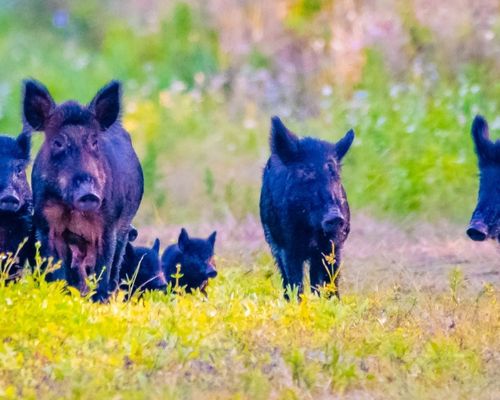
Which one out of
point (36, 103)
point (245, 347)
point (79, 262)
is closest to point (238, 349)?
point (245, 347)

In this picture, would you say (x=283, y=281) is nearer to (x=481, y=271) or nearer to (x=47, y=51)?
(x=481, y=271)

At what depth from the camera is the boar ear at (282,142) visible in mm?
9812

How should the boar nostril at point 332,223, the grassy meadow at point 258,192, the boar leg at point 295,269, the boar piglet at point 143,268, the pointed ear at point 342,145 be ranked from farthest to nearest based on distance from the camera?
the boar piglet at point 143,268, the pointed ear at point 342,145, the boar leg at point 295,269, the boar nostril at point 332,223, the grassy meadow at point 258,192

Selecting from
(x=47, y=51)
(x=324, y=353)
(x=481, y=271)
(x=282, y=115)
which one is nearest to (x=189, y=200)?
(x=282, y=115)

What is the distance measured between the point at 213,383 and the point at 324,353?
0.77 meters

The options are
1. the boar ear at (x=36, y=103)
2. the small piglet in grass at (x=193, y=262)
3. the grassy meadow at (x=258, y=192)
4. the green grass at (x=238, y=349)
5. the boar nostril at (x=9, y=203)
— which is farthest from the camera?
the small piglet in grass at (x=193, y=262)

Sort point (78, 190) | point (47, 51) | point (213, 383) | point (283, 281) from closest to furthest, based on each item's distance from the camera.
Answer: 1. point (213, 383)
2. point (78, 190)
3. point (283, 281)
4. point (47, 51)

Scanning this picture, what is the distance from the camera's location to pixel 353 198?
48.3 feet

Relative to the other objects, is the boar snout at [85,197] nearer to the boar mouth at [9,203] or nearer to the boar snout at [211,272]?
the boar mouth at [9,203]

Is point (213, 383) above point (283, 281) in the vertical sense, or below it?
below

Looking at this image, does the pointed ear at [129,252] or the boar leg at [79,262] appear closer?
the boar leg at [79,262]

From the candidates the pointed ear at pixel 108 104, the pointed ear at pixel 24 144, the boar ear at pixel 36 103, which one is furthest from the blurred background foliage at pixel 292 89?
the boar ear at pixel 36 103

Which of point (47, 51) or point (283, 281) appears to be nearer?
point (283, 281)

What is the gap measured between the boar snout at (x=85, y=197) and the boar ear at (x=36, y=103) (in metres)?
0.73
